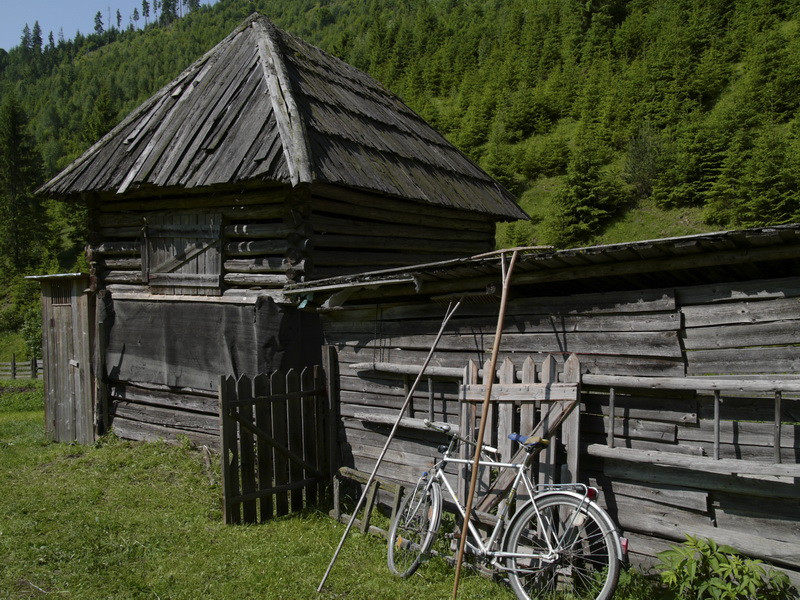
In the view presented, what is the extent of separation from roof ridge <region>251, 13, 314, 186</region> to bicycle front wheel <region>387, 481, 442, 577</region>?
388 centimetres

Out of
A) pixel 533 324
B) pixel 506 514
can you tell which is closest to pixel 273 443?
pixel 506 514

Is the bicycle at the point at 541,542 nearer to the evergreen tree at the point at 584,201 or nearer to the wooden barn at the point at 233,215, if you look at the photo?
the wooden barn at the point at 233,215

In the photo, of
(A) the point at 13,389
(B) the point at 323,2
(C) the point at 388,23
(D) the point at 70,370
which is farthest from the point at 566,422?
(B) the point at 323,2

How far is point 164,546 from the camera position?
5.79m

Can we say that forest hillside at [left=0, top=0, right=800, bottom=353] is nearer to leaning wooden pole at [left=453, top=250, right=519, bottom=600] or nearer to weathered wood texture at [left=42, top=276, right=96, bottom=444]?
weathered wood texture at [left=42, top=276, right=96, bottom=444]

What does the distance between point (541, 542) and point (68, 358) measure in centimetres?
905

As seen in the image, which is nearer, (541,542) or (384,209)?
(541,542)

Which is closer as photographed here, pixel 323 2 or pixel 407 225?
pixel 407 225

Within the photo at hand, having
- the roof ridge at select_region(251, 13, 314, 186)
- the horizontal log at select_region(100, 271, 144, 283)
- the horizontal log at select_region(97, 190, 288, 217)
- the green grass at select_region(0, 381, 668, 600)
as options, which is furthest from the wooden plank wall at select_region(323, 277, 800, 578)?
the horizontal log at select_region(100, 271, 144, 283)

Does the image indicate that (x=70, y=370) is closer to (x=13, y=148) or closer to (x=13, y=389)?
(x=13, y=389)

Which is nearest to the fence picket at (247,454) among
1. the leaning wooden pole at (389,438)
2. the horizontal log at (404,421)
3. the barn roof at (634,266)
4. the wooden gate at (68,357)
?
the horizontal log at (404,421)

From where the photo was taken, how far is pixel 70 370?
10.5m

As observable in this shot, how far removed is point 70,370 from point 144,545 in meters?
5.86

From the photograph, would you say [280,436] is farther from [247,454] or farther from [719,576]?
[719,576]
